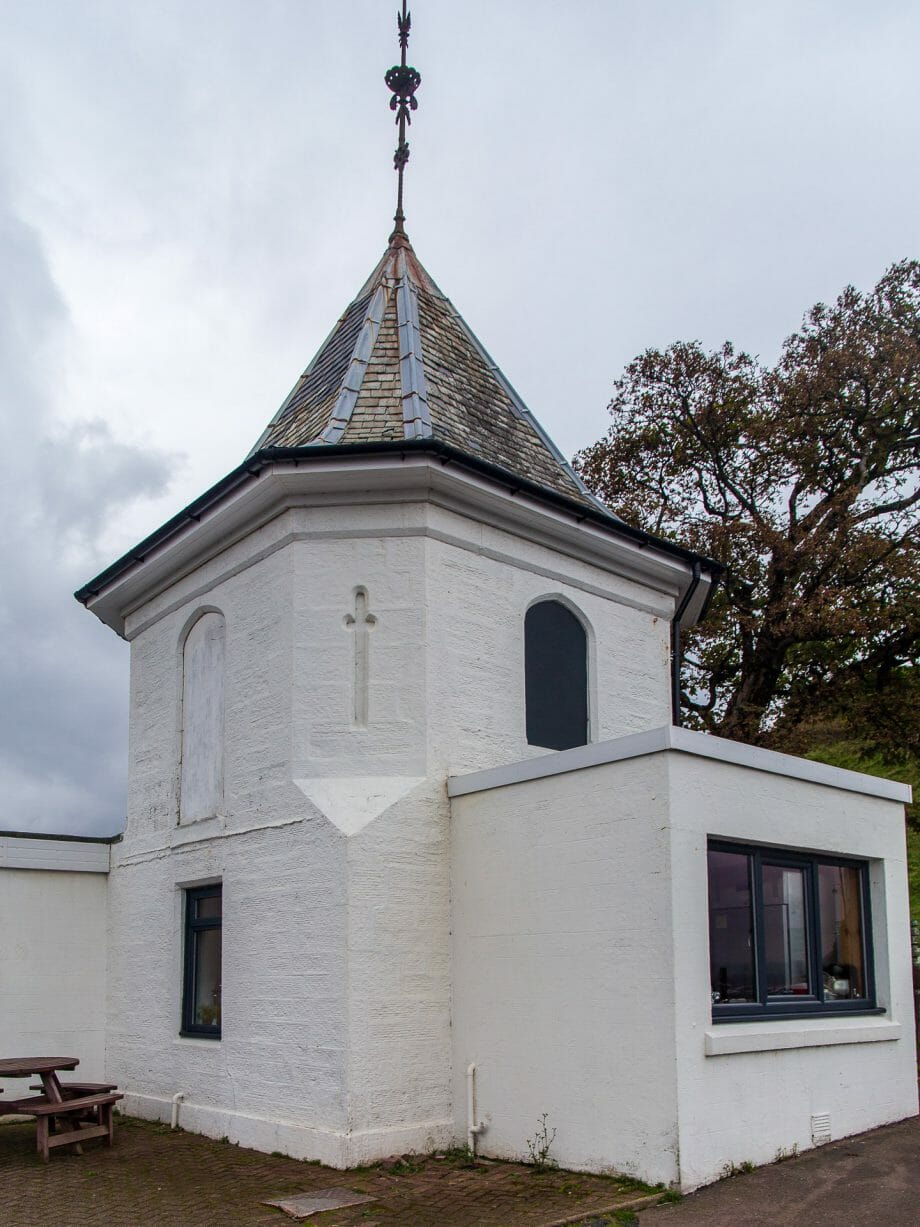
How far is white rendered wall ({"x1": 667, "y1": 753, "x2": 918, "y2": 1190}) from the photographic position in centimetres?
842

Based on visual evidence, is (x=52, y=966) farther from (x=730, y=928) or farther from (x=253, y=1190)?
(x=730, y=928)

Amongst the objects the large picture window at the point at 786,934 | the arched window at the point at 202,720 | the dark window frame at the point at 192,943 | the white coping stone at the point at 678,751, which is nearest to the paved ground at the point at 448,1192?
the large picture window at the point at 786,934

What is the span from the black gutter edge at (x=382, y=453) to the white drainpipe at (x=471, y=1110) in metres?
5.29

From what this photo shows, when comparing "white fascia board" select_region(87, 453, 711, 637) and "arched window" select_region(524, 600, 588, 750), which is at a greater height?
"white fascia board" select_region(87, 453, 711, 637)

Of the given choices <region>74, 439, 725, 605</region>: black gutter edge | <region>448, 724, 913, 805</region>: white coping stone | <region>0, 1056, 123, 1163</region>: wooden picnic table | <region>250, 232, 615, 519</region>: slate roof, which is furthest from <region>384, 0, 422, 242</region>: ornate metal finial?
<region>0, 1056, 123, 1163</region>: wooden picnic table

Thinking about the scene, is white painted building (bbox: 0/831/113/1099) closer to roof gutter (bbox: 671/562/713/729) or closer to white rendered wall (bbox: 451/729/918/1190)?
white rendered wall (bbox: 451/729/918/1190)

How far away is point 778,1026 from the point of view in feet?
30.4

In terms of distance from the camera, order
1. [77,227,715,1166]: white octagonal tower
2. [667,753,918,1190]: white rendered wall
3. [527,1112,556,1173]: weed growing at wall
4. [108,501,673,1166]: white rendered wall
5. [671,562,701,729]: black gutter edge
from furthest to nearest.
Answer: [671,562,701,729]: black gutter edge < [77,227,715,1166]: white octagonal tower < [108,501,673,1166]: white rendered wall < [527,1112,556,1173]: weed growing at wall < [667,753,918,1190]: white rendered wall

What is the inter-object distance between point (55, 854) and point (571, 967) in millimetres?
7281

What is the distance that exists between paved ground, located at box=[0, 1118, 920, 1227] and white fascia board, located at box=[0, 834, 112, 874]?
3971 millimetres

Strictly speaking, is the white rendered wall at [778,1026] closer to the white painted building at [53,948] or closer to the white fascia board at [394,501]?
the white fascia board at [394,501]

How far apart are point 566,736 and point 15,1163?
6.30 m

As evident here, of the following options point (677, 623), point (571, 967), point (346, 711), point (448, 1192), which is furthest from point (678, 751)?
point (677, 623)

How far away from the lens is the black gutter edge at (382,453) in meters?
10.9
